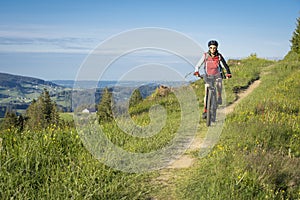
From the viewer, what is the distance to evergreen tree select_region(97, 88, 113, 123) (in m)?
9.45

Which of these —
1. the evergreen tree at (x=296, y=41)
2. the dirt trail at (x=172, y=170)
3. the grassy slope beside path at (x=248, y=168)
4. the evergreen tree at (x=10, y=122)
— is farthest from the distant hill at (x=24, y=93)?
the evergreen tree at (x=296, y=41)

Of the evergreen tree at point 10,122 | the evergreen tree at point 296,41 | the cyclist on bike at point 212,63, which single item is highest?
the evergreen tree at point 296,41

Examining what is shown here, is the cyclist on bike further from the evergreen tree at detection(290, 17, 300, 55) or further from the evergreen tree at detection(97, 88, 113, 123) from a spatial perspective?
the evergreen tree at detection(290, 17, 300, 55)

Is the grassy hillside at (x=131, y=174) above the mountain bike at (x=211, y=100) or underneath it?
underneath

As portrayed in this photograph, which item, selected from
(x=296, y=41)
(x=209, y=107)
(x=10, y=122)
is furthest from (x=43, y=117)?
(x=296, y=41)

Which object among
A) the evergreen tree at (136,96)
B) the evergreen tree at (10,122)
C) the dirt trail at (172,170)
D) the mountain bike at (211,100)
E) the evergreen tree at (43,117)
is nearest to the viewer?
the dirt trail at (172,170)

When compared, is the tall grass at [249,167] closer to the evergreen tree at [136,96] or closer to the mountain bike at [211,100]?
the mountain bike at [211,100]

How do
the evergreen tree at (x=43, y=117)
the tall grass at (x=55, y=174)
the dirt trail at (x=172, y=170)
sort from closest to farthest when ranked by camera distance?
the tall grass at (x=55, y=174)
the dirt trail at (x=172, y=170)
the evergreen tree at (x=43, y=117)

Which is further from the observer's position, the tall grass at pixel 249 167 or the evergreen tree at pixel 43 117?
the evergreen tree at pixel 43 117

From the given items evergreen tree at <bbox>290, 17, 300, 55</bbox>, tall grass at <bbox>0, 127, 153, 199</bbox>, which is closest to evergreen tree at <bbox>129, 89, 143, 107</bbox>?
tall grass at <bbox>0, 127, 153, 199</bbox>

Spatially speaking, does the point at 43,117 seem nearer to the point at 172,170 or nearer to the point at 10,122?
the point at 10,122

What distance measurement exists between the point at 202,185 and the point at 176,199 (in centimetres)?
42

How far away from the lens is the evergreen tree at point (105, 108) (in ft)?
31.0

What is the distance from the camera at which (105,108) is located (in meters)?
10.2
